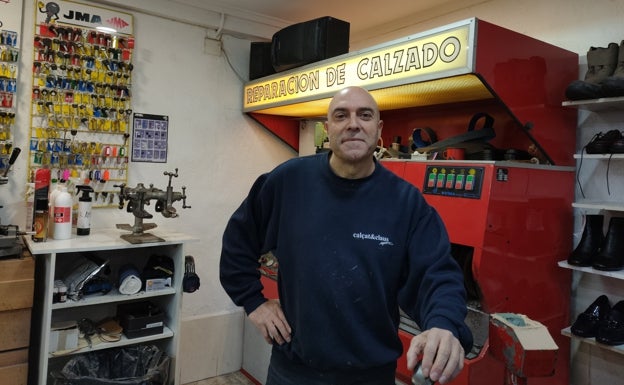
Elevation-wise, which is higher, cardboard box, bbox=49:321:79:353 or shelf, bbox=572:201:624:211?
shelf, bbox=572:201:624:211

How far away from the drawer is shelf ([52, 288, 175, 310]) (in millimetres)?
145

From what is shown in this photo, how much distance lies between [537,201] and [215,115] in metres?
2.33

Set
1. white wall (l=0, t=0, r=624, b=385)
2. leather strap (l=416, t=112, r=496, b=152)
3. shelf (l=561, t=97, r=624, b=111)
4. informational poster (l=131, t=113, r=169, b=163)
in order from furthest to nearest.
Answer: informational poster (l=131, t=113, r=169, b=163)
white wall (l=0, t=0, r=624, b=385)
leather strap (l=416, t=112, r=496, b=152)
shelf (l=561, t=97, r=624, b=111)

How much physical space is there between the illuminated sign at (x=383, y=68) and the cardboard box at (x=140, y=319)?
1.58 meters

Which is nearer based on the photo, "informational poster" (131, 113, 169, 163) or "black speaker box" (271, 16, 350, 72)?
"black speaker box" (271, 16, 350, 72)

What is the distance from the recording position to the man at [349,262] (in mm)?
1263

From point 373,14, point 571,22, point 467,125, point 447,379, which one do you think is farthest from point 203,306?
point 571,22

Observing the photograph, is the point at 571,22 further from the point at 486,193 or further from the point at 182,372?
the point at 182,372

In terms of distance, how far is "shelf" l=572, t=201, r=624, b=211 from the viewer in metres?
2.00

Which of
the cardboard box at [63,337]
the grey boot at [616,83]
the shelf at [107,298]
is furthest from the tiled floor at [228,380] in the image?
the grey boot at [616,83]

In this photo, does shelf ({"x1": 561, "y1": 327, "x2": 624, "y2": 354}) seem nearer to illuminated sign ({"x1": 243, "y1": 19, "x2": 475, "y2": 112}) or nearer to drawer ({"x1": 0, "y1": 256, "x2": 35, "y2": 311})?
illuminated sign ({"x1": 243, "y1": 19, "x2": 475, "y2": 112})

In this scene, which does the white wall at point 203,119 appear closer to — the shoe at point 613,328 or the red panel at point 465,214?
the red panel at point 465,214

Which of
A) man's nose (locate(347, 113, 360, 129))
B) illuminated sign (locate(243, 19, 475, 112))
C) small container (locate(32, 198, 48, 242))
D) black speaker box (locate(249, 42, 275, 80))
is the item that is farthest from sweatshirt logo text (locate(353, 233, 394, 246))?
black speaker box (locate(249, 42, 275, 80))

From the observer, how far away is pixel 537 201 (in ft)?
6.95
